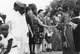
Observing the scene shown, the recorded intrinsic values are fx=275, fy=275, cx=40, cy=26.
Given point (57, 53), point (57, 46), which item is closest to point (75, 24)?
point (57, 53)

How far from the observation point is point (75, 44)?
8188mm

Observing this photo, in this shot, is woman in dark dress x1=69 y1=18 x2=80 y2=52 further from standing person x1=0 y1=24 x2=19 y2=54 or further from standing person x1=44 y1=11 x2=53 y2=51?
standing person x1=44 y1=11 x2=53 y2=51

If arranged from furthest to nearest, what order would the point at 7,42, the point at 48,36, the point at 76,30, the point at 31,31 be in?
the point at 48,36 → the point at 31,31 → the point at 76,30 → the point at 7,42

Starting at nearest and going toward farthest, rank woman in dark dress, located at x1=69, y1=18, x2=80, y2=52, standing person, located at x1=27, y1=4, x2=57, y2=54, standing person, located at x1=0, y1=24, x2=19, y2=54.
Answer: standing person, located at x1=0, y1=24, x2=19, y2=54
woman in dark dress, located at x1=69, y1=18, x2=80, y2=52
standing person, located at x1=27, y1=4, x2=57, y2=54

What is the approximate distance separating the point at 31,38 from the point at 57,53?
3217 millimetres

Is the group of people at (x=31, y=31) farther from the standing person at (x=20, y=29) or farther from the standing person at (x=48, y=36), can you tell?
the standing person at (x=48, y=36)

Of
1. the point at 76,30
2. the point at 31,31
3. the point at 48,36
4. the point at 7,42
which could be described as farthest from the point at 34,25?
the point at 7,42

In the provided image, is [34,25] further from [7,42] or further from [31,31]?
[7,42]

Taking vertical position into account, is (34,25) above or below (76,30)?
above

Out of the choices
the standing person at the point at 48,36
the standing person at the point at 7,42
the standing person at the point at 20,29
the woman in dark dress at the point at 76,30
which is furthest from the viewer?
the standing person at the point at 48,36

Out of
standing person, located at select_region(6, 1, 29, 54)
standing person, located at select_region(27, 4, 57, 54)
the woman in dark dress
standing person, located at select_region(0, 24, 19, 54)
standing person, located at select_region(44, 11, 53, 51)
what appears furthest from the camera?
standing person, located at select_region(44, 11, 53, 51)

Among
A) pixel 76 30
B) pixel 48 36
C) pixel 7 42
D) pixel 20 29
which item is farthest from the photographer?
pixel 48 36

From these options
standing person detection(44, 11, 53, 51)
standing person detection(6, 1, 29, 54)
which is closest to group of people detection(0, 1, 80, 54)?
standing person detection(6, 1, 29, 54)

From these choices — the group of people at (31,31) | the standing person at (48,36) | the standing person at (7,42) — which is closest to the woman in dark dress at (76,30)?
the group of people at (31,31)
